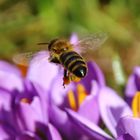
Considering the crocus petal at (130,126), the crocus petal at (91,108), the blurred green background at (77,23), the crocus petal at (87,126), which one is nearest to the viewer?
the crocus petal at (130,126)

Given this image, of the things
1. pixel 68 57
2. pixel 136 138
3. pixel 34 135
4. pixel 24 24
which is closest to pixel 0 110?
pixel 34 135

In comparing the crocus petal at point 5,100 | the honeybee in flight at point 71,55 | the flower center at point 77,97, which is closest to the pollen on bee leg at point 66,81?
the honeybee in flight at point 71,55

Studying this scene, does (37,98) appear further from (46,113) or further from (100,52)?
(100,52)

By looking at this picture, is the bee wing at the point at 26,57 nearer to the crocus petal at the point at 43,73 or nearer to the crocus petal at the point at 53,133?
the crocus petal at the point at 43,73

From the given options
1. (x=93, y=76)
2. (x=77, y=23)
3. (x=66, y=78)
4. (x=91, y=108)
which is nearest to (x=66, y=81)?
(x=66, y=78)

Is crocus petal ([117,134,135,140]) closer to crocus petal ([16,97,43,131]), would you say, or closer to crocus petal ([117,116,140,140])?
crocus petal ([117,116,140,140])

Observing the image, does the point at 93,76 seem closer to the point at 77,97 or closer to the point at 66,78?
the point at 77,97
